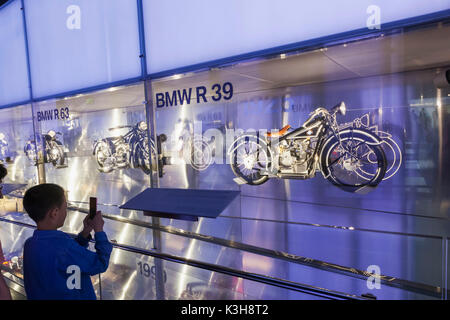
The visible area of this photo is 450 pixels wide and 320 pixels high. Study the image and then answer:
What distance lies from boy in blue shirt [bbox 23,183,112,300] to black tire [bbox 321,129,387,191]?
12.8 feet

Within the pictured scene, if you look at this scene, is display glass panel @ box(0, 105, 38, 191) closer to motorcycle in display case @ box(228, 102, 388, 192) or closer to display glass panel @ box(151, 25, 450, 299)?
display glass panel @ box(151, 25, 450, 299)

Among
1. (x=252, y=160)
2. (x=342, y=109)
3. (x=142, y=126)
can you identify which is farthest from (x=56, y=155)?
(x=342, y=109)

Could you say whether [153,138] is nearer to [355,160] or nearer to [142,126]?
[142,126]

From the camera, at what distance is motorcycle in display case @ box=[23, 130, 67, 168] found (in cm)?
474

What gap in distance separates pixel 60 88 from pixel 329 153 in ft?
12.6

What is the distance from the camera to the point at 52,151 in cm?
483

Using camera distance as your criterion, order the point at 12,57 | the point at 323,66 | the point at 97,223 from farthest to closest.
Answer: the point at 12,57 → the point at 323,66 → the point at 97,223

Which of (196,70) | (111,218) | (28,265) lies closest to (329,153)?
(196,70)

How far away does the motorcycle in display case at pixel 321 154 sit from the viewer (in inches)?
177

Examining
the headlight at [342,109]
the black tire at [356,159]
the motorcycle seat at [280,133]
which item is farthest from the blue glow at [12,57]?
the headlight at [342,109]

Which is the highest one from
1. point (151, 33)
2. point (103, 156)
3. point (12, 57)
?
point (12, 57)

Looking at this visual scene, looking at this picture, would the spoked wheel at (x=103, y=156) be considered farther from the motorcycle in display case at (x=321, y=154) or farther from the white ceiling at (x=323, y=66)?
the motorcycle in display case at (x=321, y=154)

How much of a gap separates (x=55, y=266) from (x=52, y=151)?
4.11 m

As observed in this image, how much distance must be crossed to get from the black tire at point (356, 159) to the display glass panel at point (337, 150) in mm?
15
